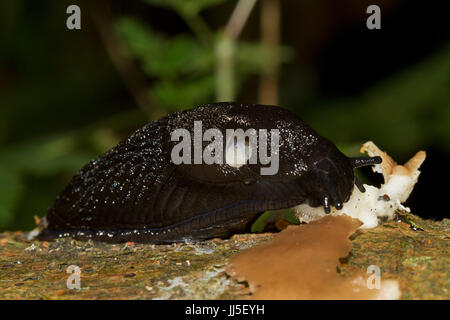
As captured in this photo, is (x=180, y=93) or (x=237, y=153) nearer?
(x=237, y=153)

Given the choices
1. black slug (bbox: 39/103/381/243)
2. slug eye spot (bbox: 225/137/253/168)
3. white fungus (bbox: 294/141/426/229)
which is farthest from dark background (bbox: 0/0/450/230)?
slug eye spot (bbox: 225/137/253/168)

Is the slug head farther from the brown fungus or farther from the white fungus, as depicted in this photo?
the brown fungus

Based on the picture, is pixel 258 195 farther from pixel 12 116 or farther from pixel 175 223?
pixel 12 116

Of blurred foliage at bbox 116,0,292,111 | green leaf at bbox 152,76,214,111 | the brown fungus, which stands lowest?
the brown fungus

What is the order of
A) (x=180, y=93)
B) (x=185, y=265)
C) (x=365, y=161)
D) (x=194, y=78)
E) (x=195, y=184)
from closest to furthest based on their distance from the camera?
(x=185, y=265)
(x=365, y=161)
(x=195, y=184)
(x=180, y=93)
(x=194, y=78)

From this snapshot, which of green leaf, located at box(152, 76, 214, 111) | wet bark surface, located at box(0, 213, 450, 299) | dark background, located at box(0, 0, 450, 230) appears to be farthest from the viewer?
dark background, located at box(0, 0, 450, 230)

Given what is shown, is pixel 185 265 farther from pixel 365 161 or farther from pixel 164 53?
pixel 164 53

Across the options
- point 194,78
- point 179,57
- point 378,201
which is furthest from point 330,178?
point 194,78

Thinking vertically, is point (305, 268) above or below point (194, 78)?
below
